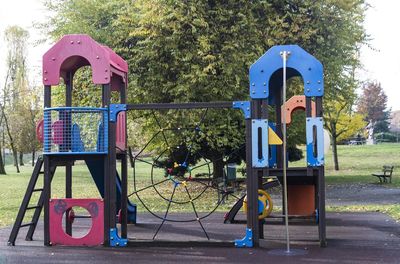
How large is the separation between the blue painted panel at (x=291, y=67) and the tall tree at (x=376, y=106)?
7163 centimetres

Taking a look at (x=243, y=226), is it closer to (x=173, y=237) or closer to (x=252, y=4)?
(x=173, y=237)

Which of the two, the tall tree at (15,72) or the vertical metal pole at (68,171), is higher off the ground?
the tall tree at (15,72)

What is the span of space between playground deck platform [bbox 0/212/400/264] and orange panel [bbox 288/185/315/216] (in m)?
0.68

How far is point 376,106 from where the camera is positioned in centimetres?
8306

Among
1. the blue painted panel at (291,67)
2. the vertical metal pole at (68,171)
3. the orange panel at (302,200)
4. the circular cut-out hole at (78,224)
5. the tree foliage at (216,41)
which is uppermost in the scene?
the tree foliage at (216,41)

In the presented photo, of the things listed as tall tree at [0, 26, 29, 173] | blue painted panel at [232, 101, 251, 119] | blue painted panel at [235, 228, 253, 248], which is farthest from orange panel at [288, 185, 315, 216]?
tall tree at [0, 26, 29, 173]

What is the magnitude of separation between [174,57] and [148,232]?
8980mm

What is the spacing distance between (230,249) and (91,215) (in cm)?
228

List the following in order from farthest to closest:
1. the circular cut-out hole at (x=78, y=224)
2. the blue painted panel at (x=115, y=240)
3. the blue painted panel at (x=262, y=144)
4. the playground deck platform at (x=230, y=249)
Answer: the circular cut-out hole at (x=78, y=224) < the blue painted panel at (x=115, y=240) < the blue painted panel at (x=262, y=144) < the playground deck platform at (x=230, y=249)

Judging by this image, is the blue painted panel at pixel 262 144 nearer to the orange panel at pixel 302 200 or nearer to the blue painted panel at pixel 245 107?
the blue painted panel at pixel 245 107

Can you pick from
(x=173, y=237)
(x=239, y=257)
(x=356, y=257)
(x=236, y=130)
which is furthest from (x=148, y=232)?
(x=236, y=130)

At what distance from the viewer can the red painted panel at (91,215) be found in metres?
8.68

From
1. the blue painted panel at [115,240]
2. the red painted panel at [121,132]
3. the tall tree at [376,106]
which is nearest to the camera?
the blue painted panel at [115,240]

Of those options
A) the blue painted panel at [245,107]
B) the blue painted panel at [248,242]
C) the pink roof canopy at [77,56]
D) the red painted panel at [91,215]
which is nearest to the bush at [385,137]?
the blue painted panel at [245,107]
